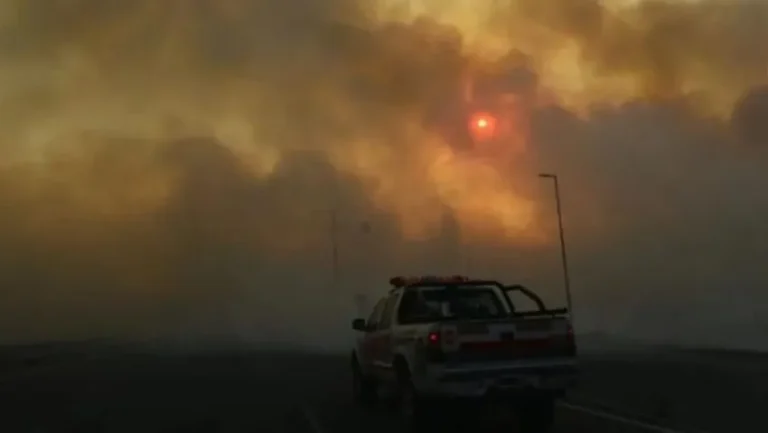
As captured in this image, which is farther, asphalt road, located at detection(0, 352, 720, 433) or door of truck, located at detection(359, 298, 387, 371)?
door of truck, located at detection(359, 298, 387, 371)

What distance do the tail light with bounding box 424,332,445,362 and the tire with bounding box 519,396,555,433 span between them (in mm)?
1673

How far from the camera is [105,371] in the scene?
30.9m

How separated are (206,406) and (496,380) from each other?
6572 mm

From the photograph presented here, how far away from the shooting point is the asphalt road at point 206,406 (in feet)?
44.2

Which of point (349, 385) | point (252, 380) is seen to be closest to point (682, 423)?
point (349, 385)

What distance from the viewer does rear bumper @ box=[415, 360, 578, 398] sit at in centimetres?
1201

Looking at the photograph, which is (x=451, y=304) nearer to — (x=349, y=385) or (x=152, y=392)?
(x=349, y=385)

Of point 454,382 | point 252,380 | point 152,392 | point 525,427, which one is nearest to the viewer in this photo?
point 454,382

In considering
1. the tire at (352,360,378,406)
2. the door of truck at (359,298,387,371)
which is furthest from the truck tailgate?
the tire at (352,360,378,406)

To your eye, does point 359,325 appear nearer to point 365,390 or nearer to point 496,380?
point 365,390

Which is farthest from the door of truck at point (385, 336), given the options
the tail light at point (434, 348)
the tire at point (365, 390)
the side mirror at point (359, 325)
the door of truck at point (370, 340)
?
the tail light at point (434, 348)

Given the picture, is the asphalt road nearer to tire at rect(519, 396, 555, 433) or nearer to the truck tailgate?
tire at rect(519, 396, 555, 433)

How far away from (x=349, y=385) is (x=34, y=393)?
6834 mm

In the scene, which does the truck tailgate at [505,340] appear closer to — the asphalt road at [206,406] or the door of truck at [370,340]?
the asphalt road at [206,406]
